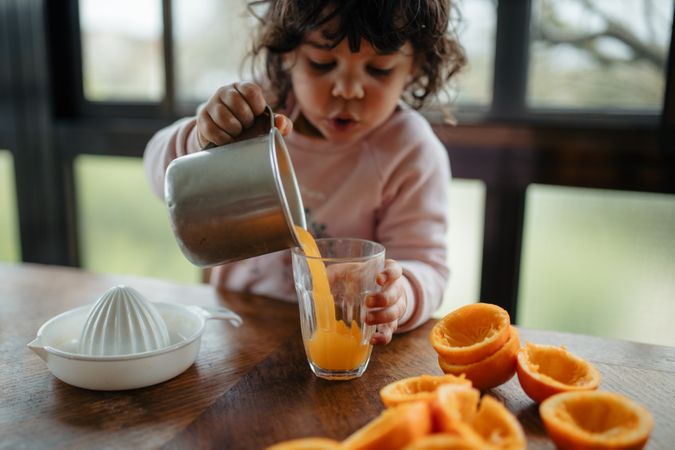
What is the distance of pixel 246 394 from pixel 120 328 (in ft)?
0.59

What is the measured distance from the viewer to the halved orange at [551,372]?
65 cm

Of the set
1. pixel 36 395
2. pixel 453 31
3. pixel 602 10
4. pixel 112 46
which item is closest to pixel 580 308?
pixel 602 10

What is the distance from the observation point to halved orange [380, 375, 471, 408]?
Answer: 23.5 inches

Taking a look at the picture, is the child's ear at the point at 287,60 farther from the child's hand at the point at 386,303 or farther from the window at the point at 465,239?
the window at the point at 465,239

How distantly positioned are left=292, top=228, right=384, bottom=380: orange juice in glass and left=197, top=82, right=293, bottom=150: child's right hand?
15 centimetres

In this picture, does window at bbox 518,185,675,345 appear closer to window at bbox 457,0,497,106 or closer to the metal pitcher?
window at bbox 457,0,497,106

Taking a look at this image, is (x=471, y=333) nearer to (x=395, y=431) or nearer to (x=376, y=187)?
(x=395, y=431)

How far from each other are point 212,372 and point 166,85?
141 centimetres

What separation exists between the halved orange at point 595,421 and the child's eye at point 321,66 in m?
0.60

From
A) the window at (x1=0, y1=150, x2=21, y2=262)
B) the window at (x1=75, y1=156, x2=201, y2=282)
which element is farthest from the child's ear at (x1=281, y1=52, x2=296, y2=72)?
the window at (x1=0, y1=150, x2=21, y2=262)

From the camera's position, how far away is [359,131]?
1.06 metres

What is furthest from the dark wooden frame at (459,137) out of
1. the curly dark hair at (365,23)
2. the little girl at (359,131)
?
the curly dark hair at (365,23)

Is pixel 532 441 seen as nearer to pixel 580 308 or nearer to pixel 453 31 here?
pixel 453 31

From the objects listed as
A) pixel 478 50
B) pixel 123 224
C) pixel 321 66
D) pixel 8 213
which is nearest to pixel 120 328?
pixel 321 66
